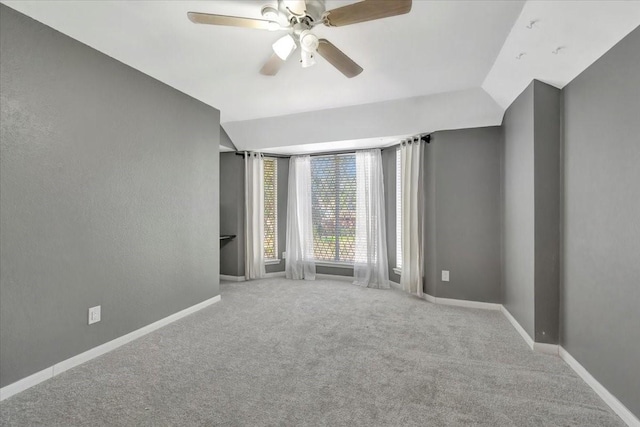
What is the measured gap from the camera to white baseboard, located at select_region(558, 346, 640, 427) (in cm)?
166

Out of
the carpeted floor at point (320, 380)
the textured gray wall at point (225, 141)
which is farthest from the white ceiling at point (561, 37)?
the textured gray wall at point (225, 141)

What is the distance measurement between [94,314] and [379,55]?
3176mm

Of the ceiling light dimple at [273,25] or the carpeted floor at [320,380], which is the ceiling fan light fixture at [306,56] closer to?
the ceiling light dimple at [273,25]

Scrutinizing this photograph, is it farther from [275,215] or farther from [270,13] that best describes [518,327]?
[275,215]

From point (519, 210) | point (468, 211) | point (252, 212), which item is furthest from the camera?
point (252, 212)

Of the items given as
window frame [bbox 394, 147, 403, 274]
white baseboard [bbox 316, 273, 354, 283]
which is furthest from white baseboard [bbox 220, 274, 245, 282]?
window frame [bbox 394, 147, 403, 274]

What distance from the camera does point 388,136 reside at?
3.90 metres

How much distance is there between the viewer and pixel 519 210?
288 centimetres

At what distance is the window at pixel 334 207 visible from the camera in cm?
487

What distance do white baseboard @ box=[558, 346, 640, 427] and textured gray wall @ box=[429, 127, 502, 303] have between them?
1.25 meters

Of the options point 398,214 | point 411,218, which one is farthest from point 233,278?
point 411,218

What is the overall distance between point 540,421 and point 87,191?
3.46 meters

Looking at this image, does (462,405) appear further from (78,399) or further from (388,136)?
(388,136)

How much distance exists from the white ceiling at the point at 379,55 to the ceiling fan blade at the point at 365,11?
27 centimetres
